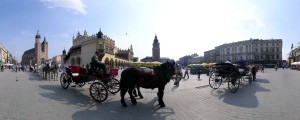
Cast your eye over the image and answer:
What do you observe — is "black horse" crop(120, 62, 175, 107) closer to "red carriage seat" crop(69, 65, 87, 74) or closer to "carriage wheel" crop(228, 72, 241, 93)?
"red carriage seat" crop(69, 65, 87, 74)

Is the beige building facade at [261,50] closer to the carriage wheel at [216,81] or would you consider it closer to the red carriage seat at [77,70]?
the carriage wheel at [216,81]

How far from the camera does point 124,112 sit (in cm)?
754

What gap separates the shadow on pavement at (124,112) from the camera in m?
6.88

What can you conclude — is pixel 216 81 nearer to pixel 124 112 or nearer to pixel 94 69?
pixel 94 69

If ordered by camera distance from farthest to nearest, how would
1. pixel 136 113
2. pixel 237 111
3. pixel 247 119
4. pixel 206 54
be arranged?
pixel 206 54 < pixel 237 111 < pixel 136 113 < pixel 247 119


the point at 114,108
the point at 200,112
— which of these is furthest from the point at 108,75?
the point at 200,112

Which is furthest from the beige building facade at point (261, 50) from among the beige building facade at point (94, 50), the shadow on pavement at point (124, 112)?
the shadow on pavement at point (124, 112)

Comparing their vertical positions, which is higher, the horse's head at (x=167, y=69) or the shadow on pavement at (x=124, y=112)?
the horse's head at (x=167, y=69)

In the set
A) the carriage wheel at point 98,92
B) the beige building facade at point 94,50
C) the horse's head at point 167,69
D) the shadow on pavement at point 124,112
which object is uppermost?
the beige building facade at point 94,50

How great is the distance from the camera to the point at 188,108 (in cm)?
830

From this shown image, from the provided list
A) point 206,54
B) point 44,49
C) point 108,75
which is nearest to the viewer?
point 108,75

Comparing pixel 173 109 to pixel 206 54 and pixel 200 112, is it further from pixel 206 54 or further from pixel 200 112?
pixel 206 54

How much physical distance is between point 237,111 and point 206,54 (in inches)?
7231

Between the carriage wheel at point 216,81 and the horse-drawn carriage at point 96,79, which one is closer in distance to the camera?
the horse-drawn carriage at point 96,79
